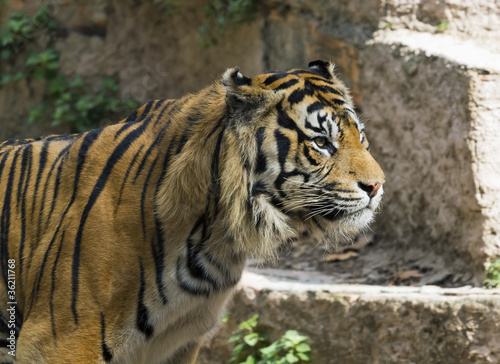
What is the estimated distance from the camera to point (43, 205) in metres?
3.28

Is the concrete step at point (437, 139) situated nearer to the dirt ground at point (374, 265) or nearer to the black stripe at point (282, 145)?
the dirt ground at point (374, 265)

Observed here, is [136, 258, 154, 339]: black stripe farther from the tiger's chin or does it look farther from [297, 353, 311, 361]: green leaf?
[297, 353, 311, 361]: green leaf

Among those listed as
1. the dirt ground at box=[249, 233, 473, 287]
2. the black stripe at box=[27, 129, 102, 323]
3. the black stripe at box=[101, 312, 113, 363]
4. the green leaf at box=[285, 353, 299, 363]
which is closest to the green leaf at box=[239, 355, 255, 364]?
the green leaf at box=[285, 353, 299, 363]

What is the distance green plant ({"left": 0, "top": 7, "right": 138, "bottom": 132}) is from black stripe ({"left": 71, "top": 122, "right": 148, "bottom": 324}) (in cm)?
469

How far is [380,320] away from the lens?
4.22m

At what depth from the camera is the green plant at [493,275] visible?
175 inches

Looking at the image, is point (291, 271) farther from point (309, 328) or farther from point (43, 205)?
point (43, 205)

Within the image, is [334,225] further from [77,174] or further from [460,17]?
[460,17]

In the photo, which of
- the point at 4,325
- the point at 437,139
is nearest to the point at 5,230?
the point at 4,325

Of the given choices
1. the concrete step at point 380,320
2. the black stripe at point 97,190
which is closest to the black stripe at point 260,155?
the black stripe at point 97,190

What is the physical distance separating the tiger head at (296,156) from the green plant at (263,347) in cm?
159

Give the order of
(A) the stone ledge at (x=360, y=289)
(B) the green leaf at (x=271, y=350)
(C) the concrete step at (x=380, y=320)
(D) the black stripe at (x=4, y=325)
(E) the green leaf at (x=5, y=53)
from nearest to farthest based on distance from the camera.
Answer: (D) the black stripe at (x=4, y=325) < (C) the concrete step at (x=380, y=320) < (A) the stone ledge at (x=360, y=289) < (B) the green leaf at (x=271, y=350) < (E) the green leaf at (x=5, y=53)

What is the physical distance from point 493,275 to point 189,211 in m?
2.38

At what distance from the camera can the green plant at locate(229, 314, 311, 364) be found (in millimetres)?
4441
